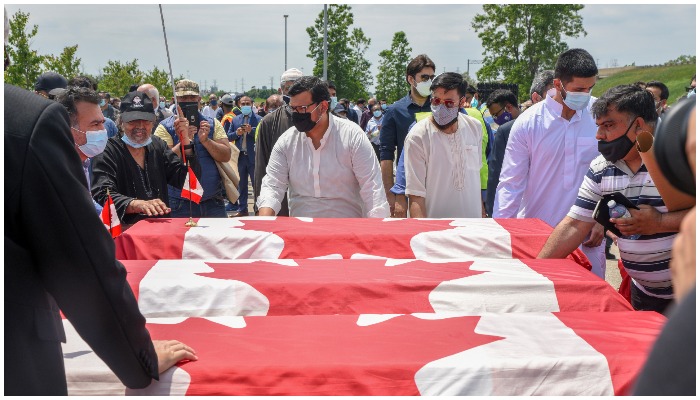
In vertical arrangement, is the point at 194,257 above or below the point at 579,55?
below

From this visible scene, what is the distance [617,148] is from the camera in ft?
9.25

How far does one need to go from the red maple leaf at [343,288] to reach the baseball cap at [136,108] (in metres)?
1.78

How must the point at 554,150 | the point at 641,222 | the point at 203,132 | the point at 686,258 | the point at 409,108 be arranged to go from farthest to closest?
the point at 409,108
the point at 203,132
the point at 554,150
the point at 641,222
the point at 686,258

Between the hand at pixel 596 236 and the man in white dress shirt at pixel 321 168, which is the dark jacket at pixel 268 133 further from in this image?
the hand at pixel 596 236

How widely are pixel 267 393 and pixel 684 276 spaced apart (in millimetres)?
1156

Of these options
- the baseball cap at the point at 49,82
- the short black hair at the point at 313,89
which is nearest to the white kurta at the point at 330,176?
the short black hair at the point at 313,89

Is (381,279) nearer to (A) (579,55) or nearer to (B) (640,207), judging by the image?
(B) (640,207)

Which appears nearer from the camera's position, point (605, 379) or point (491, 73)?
point (605, 379)

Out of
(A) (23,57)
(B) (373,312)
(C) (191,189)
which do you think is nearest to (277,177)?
(C) (191,189)

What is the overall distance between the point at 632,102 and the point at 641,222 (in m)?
0.52

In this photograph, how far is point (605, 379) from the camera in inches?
71.1

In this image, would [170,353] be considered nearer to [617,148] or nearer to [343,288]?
[343,288]

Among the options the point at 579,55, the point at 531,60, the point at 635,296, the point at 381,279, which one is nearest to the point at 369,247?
the point at 381,279

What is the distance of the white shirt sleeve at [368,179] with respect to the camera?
A: 156 inches
